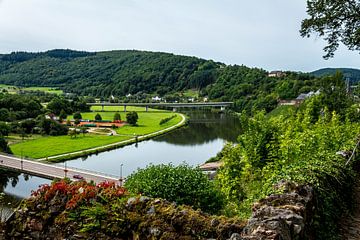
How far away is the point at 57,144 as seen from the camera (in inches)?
1951

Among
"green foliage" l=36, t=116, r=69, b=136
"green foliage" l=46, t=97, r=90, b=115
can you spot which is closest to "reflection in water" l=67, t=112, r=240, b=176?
"green foliage" l=36, t=116, r=69, b=136

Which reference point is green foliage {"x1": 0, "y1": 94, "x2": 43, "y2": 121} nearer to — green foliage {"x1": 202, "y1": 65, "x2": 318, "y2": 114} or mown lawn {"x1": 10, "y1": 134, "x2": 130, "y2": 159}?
mown lawn {"x1": 10, "y1": 134, "x2": 130, "y2": 159}

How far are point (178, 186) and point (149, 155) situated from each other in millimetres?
34995

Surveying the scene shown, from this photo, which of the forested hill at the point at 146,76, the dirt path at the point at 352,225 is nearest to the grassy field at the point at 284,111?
the dirt path at the point at 352,225

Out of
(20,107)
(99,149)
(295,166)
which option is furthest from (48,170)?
(20,107)

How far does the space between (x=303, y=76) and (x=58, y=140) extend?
77316mm

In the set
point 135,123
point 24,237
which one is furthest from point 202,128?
point 24,237

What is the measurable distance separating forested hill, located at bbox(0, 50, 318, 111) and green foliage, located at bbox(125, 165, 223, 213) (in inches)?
3772

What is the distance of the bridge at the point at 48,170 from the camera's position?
93.6 feet

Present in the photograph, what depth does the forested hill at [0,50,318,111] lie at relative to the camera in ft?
394

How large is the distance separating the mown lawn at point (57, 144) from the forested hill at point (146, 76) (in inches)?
2305

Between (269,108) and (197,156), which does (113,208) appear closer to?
(197,156)

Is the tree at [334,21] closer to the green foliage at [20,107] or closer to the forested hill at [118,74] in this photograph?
the green foliage at [20,107]

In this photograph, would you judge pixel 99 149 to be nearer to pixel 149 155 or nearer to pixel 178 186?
pixel 149 155
